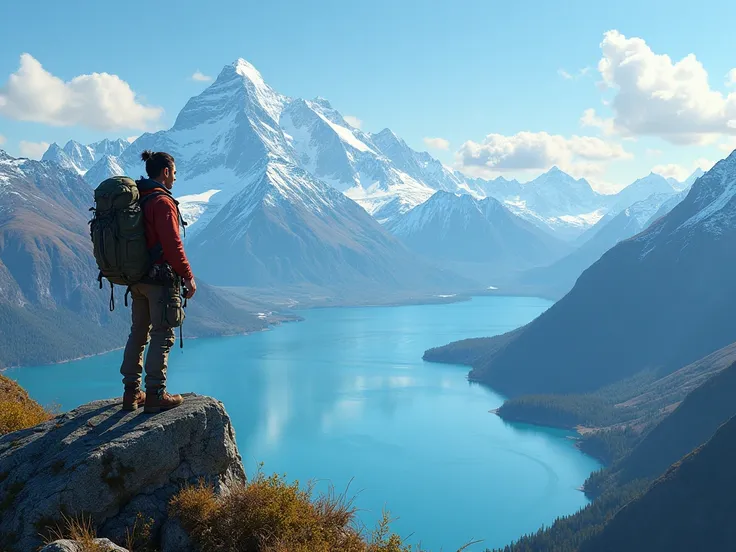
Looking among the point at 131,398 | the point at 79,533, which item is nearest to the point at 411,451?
the point at 131,398

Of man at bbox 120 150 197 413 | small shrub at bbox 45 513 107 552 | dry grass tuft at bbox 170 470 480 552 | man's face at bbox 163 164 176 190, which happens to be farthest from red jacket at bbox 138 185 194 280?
small shrub at bbox 45 513 107 552

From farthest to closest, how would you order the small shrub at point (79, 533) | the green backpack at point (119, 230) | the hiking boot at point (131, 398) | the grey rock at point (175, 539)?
the hiking boot at point (131, 398) < the green backpack at point (119, 230) < the grey rock at point (175, 539) < the small shrub at point (79, 533)

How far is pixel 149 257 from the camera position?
35.4 feet

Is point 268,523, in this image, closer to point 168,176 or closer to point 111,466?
point 111,466

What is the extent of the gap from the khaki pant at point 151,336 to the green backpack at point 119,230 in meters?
0.52

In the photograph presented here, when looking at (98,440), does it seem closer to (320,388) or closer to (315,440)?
(315,440)

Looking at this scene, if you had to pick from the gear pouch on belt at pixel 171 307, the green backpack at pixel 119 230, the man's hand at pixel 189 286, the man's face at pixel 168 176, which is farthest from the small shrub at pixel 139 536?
the man's face at pixel 168 176

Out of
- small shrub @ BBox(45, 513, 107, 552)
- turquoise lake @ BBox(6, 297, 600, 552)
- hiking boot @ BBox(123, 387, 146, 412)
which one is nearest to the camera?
small shrub @ BBox(45, 513, 107, 552)

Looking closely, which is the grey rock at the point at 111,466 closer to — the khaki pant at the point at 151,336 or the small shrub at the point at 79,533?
the small shrub at the point at 79,533

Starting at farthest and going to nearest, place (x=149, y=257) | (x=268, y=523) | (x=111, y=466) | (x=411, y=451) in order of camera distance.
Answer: (x=411, y=451) → (x=149, y=257) → (x=111, y=466) → (x=268, y=523)

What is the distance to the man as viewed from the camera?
10578 millimetres

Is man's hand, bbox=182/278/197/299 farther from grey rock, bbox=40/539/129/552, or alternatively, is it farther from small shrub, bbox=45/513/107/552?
grey rock, bbox=40/539/129/552

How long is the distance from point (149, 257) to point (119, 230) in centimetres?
65

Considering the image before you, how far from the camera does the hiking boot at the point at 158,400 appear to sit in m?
10.9
